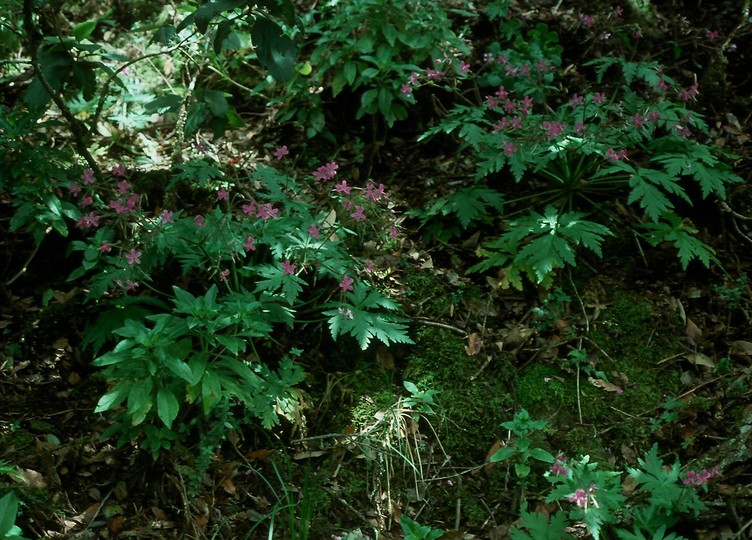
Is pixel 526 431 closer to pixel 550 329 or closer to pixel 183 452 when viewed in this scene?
pixel 550 329

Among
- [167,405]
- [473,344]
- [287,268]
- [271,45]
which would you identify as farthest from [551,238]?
[167,405]

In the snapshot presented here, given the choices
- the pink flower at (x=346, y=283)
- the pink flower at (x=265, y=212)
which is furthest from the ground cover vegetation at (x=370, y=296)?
the pink flower at (x=346, y=283)

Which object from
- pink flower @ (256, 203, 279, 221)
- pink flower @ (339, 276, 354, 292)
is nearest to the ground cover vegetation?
pink flower @ (256, 203, 279, 221)

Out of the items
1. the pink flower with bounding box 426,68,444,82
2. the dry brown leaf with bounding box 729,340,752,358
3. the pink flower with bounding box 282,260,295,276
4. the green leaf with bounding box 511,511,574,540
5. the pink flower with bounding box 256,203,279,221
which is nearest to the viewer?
the green leaf with bounding box 511,511,574,540

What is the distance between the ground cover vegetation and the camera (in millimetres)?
2770

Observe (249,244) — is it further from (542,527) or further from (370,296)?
(542,527)

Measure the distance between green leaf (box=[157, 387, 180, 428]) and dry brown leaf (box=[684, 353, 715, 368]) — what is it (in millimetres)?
2560

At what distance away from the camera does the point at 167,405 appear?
2578 millimetres

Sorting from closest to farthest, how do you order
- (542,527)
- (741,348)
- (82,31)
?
(542,527)
(741,348)
(82,31)

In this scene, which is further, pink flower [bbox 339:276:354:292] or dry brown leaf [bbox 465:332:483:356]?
dry brown leaf [bbox 465:332:483:356]

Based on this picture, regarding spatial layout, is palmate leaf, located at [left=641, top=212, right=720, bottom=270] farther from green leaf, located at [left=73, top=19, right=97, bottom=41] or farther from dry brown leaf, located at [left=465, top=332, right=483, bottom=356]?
green leaf, located at [left=73, top=19, right=97, bottom=41]

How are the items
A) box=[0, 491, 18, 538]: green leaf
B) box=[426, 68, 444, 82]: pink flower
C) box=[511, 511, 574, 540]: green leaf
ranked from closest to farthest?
1. box=[0, 491, 18, 538]: green leaf
2. box=[511, 511, 574, 540]: green leaf
3. box=[426, 68, 444, 82]: pink flower

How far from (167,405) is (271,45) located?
1477 millimetres

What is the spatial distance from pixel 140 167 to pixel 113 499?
6.91 ft
